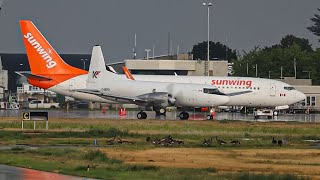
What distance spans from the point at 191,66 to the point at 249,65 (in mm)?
29806

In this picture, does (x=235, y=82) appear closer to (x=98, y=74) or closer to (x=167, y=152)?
(x=98, y=74)

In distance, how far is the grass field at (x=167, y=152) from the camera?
37188 millimetres

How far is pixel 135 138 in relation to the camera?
189 ft

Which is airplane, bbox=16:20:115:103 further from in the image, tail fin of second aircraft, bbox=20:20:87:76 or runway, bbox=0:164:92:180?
runway, bbox=0:164:92:180

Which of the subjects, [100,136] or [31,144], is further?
[100,136]

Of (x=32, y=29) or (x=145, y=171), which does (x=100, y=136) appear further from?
(x=32, y=29)

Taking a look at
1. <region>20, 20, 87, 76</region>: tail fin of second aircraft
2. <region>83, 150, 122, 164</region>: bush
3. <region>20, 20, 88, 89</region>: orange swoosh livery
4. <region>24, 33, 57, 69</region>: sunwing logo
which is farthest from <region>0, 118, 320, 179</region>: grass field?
<region>24, 33, 57, 69</region>: sunwing logo

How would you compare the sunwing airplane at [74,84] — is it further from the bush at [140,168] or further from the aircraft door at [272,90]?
the bush at [140,168]

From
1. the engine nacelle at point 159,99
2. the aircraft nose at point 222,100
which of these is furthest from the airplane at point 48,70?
the aircraft nose at point 222,100

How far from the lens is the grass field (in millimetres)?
37188

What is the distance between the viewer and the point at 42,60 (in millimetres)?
97562

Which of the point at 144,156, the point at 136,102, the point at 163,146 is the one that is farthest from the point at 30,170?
the point at 136,102

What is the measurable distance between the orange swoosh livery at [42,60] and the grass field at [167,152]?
80.8 feet

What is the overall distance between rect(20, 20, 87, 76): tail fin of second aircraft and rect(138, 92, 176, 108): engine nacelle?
10.5 m
